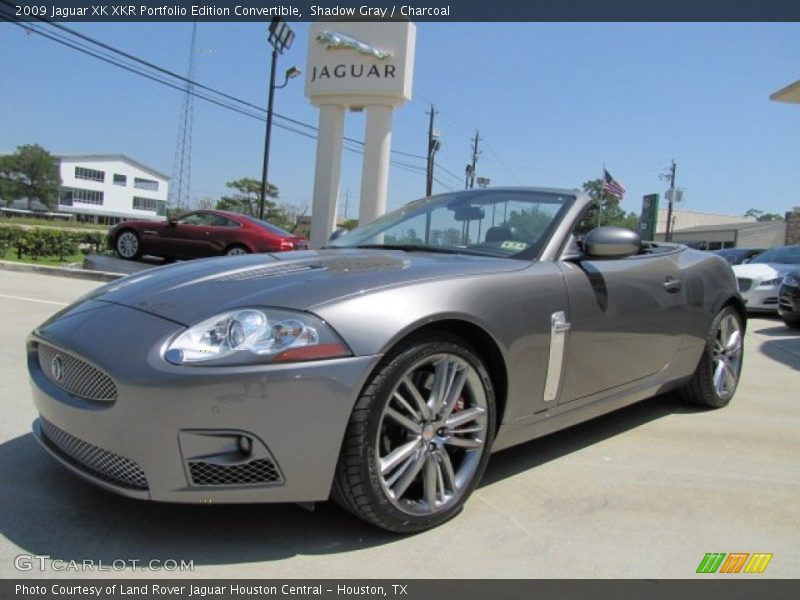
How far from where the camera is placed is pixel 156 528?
2332 millimetres

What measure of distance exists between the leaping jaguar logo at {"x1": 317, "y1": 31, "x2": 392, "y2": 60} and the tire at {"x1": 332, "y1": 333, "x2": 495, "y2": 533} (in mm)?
16991

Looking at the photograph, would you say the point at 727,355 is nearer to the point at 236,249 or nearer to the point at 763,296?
the point at 763,296

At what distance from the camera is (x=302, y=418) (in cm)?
208

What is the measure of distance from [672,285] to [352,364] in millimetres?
2370

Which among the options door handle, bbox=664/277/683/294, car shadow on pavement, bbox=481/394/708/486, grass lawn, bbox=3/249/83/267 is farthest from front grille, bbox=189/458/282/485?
grass lawn, bbox=3/249/83/267

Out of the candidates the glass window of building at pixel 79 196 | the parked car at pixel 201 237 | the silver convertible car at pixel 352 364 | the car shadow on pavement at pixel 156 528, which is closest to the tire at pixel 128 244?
the parked car at pixel 201 237

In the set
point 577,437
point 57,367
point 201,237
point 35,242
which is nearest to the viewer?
point 57,367

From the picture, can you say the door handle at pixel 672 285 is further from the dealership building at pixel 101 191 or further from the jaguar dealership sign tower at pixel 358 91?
the dealership building at pixel 101 191

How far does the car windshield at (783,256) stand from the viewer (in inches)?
489

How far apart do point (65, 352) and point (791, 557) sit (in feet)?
9.07

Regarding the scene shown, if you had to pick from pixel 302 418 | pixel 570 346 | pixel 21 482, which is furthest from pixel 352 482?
pixel 21 482

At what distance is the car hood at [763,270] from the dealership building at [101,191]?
9755cm

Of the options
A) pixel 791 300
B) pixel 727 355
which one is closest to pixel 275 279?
pixel 727 355
